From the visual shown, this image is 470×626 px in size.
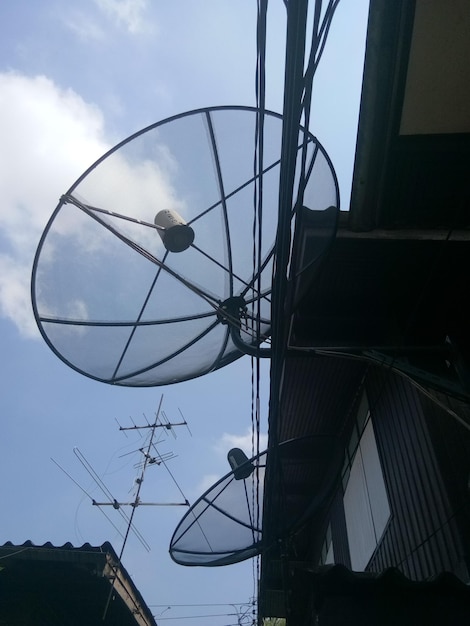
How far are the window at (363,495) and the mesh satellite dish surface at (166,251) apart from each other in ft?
9.93

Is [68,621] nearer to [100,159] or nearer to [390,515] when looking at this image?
[390,515]

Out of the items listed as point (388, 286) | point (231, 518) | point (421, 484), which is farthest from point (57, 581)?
point (388, 286)

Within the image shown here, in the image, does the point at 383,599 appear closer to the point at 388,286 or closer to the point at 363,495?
the point at 388,286

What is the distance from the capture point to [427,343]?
4.89 metres

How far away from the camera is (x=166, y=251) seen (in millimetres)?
3914

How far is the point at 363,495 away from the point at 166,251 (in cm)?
464

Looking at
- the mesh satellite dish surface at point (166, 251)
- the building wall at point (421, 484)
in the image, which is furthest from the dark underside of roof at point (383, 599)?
the mesh satellite dish surface at point (166, 251)

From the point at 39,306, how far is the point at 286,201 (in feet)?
8.23

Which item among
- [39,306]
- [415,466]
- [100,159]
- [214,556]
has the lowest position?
[214,556]

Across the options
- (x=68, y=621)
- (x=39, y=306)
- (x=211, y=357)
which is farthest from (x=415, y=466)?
(x=68, y=621)

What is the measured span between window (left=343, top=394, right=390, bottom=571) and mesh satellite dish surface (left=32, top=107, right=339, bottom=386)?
3.03 meters

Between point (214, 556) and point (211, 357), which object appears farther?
point (214, 556)

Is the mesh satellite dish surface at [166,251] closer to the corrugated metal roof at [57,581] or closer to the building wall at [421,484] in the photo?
the building wall at [421,484]

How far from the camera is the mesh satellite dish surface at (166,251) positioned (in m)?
3.57
